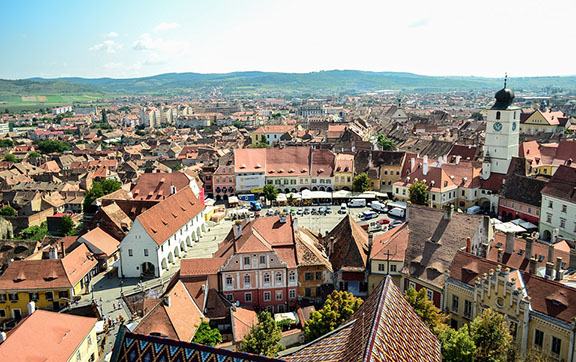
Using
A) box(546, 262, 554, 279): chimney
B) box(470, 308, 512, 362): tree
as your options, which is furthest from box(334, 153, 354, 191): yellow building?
box(470, 308, 512, 362): tree

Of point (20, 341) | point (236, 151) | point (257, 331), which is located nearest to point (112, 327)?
point (20, 341)

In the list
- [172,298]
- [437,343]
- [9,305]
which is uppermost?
[437,343]

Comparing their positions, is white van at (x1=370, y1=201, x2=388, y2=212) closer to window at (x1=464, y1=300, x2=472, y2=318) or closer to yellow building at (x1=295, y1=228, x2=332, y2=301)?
yellow building at (x1=295, y1=228, x2=332, y2=301)

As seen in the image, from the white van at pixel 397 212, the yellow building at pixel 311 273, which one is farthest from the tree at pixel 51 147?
the yellow building at pixel 311 273

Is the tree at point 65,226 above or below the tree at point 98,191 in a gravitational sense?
below

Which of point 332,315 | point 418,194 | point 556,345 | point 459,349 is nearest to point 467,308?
point 556,345

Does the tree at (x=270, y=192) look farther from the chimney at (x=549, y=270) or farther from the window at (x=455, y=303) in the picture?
the chimney at (x=549, y=270)

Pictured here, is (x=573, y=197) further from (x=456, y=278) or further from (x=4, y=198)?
(x=4, y=198)
